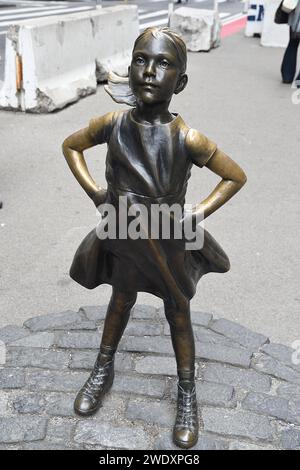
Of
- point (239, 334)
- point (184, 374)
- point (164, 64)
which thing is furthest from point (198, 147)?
point (239, 334)

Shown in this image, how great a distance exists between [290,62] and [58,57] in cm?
398

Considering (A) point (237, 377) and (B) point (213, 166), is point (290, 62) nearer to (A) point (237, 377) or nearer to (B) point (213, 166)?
(A) point (237, 377)

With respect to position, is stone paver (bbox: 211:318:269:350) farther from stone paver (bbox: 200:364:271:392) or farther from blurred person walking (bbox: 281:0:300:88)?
blurred person walking (bbox: 281:0:300:88)

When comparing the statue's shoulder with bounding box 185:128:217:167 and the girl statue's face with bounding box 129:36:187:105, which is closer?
the girl statue's face with bounding box 129:36:187:105

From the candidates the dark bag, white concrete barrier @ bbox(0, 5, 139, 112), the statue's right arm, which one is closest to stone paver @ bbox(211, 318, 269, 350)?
the statue's right arm

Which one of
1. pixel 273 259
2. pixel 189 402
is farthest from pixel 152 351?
pixel 273 259

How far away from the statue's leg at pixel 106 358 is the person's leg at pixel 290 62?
7653 mm

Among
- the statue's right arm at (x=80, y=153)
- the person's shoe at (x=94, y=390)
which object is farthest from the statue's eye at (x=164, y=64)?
the person's shoe at (x=94, y=390)

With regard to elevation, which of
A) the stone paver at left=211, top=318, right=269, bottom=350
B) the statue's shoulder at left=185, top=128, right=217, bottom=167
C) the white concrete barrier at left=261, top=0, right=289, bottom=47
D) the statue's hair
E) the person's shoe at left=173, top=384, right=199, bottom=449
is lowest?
the stone paver at left=211, top=318, right=269, bottom=350

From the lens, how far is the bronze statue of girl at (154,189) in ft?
7.77

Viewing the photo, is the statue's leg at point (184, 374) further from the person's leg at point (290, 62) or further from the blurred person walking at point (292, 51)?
the person's leg at point (290, 62)

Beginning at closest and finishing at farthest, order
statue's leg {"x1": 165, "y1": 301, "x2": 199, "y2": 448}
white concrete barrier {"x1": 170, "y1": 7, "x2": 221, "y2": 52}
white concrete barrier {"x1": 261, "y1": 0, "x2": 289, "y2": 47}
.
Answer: statue's leg {"x1": 165, "y1": 301, "x2": 199, "y2": 448} → white concrete barrier {"x1": 170, "y1": 7, "x2": 221, "y2": 52} → white concrete barrier {"x1": 261, "y1": 0, "x2": 289, "y2": 47}

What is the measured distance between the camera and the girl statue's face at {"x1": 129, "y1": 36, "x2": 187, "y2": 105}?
231 centimetres

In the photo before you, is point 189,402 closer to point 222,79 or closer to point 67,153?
point 67,153
